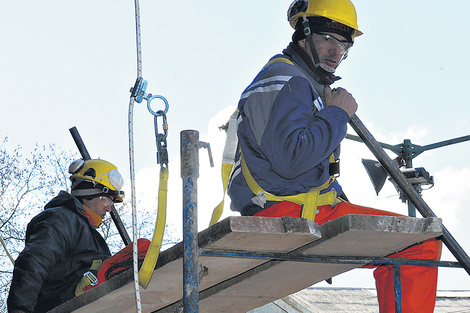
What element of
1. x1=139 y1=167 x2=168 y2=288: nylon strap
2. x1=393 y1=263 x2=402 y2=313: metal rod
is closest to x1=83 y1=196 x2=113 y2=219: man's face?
x1=139 y1=167 x2=168 y2=288: nylon strap

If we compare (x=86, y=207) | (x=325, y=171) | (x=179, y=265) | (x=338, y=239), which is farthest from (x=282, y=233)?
(x=86, y=207)

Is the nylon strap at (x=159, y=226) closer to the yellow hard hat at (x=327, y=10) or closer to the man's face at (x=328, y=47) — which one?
the man's face at (x=328, y=47)

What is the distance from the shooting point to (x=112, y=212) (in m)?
7.45

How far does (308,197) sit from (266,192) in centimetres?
25

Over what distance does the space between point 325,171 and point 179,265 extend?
1047mm

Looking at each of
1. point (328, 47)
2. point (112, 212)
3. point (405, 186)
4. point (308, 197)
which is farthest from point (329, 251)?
point (112, 212)

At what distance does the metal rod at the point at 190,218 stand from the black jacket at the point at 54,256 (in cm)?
207

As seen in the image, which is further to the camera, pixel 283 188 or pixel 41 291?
pixel 41 291

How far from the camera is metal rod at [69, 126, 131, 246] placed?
7496 mm

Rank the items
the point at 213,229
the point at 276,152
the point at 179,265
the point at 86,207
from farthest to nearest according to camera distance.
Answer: the point at 86,207
the point at 276,152
the point at 179,265
the point at 213,229

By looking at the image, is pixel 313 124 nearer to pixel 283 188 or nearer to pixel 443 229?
pixel 283 188

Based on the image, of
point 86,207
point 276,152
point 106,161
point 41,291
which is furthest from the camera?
point 106,161

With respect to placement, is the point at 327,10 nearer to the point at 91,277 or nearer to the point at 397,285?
the point at 397,285

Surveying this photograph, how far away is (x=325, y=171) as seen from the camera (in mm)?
4539
